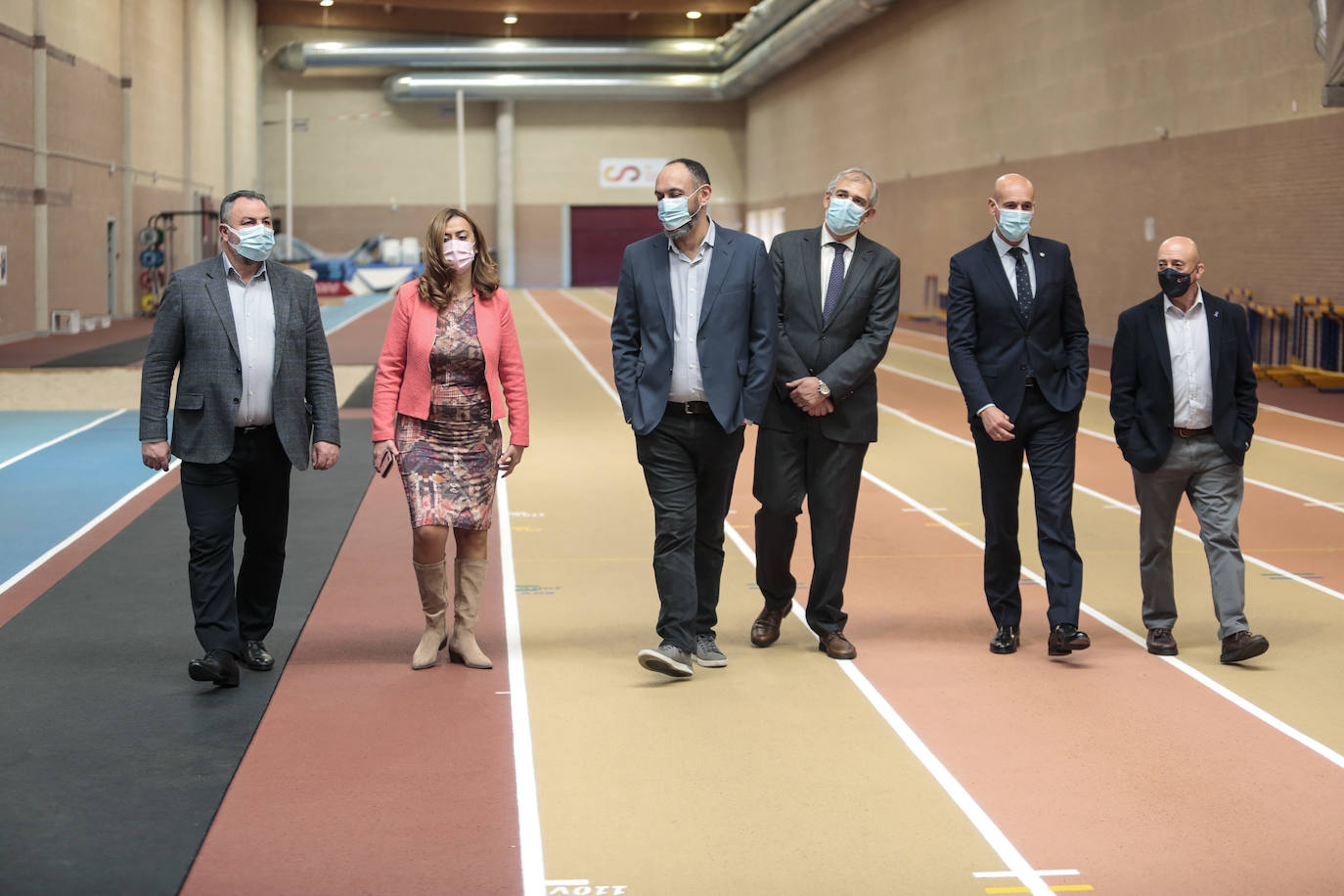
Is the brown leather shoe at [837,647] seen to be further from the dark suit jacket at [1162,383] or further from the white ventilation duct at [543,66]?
the white ventilation duct at [543,66]

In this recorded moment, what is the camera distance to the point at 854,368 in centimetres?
617

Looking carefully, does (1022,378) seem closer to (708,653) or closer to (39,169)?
(708,653)

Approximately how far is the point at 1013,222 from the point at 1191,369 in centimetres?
96

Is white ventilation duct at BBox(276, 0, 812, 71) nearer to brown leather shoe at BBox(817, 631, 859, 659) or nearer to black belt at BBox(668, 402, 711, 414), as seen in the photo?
brown leather shoe at BBox(817, 631, 859, 659)

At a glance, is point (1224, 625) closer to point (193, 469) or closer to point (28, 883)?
point (193, 469)

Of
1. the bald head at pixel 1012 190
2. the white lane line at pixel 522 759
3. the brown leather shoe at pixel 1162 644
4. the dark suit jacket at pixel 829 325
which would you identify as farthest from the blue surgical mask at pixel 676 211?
the brown leather shoe at pixel 1162 644

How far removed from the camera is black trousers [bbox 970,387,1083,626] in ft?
20.8

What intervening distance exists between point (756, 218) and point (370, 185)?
12525mm

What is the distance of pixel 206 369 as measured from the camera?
19.1 ft

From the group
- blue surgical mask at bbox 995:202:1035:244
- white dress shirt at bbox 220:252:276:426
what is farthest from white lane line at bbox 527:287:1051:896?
white dress shirt at bbox 220:252:276:426

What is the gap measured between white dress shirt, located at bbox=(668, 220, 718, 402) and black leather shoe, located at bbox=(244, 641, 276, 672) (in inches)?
76.3

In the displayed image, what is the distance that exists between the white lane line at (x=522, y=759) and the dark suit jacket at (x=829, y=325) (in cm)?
147

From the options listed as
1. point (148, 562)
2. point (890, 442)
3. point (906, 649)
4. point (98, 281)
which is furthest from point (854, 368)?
point (98, 281)

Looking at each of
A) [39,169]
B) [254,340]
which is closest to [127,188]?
[39,169]
